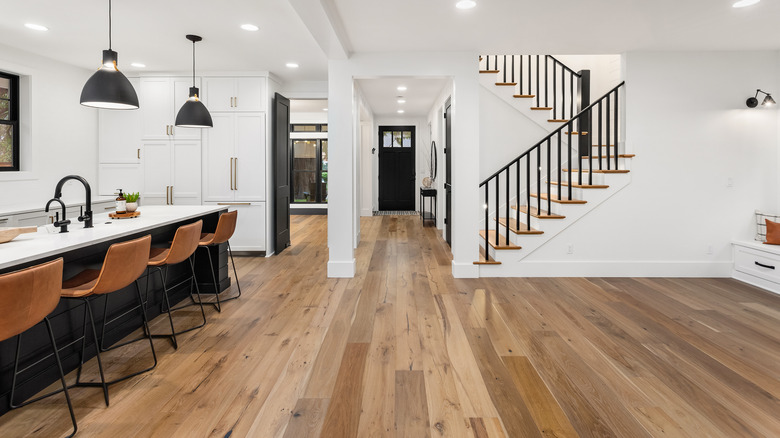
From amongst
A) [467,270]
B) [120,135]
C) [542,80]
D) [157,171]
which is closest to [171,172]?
[157,171]

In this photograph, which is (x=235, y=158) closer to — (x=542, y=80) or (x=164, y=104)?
(x=164, y=104)

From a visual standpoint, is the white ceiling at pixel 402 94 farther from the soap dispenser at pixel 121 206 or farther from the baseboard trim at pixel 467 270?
the soap dispenser at pixel 121 206

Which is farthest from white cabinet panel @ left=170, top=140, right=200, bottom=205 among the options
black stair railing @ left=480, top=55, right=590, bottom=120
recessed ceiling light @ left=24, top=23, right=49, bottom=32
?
black stair railing @ left=480, top=55, right=590, bottom=120

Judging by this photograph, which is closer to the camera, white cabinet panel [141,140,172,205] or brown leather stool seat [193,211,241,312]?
brown leather stool seat [193,211,241,312]

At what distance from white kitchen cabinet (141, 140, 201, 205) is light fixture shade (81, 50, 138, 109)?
9.39 feet

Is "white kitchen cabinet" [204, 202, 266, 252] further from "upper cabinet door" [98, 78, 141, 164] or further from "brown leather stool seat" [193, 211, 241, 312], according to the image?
"brown leather stool seat" [193, 211, 241, 312]

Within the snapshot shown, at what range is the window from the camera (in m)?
4.74

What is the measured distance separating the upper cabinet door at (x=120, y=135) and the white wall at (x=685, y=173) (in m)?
5.61

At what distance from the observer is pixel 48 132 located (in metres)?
5.13

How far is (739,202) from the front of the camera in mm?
4848

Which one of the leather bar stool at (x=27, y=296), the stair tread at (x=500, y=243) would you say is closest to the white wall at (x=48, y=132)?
the leather bar stool at (x=27, y=296)

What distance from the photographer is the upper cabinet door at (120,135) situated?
587 cm

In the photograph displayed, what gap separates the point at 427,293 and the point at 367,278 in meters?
0.89

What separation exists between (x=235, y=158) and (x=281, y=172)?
2.27 ft
